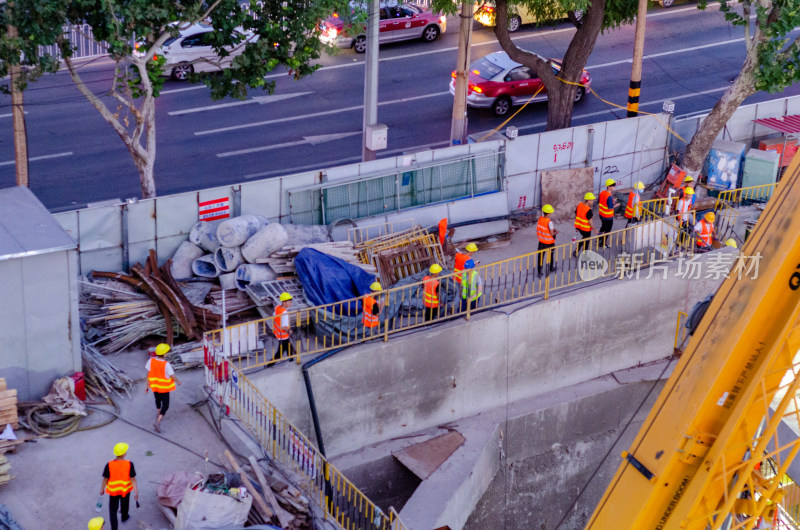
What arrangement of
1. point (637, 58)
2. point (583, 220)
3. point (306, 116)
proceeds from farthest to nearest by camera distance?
1. point (306, 116)
2. point (637, 58)
3. point (583, 220)

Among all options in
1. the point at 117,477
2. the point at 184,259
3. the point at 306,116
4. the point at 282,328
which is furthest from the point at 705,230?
the point at 117,477

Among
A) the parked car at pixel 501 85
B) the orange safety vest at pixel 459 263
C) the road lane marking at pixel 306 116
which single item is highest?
the parked car at pixel 501 85

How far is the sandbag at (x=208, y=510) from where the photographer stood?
13.5 meters

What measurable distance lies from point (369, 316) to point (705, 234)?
Answer: 7.50m

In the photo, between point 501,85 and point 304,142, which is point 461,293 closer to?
point 304,142

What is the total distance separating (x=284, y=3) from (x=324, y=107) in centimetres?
711

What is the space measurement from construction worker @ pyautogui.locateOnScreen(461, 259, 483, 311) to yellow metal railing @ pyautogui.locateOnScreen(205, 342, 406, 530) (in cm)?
396

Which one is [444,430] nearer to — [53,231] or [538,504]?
[538,504]

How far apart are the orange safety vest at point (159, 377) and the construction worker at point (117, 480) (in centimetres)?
208

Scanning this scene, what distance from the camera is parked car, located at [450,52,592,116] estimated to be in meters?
27.6

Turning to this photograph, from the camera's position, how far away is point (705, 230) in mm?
21156

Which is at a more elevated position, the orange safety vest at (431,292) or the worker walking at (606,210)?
the worker walking at (606,210)

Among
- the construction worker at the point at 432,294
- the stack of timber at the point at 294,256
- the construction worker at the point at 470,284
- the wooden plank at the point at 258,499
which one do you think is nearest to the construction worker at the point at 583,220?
the construction worker at the point at 470,284

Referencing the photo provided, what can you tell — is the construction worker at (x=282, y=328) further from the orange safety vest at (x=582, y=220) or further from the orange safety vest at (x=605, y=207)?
the orange safety vest at (x=605, y=207)
